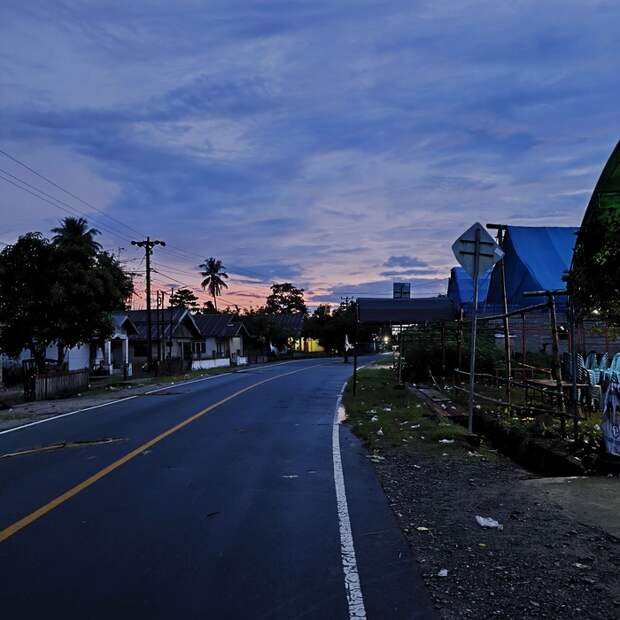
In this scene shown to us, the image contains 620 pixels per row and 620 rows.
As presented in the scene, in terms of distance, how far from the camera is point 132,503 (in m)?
6.57

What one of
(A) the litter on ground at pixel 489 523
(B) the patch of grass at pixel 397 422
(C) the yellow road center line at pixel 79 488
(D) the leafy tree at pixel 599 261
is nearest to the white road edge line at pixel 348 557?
(A) the litter on ground at pixel 489 523

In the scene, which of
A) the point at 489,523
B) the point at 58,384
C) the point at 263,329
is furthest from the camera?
the point at 263,329

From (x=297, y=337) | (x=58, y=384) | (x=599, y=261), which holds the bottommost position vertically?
(x=58, y=384)

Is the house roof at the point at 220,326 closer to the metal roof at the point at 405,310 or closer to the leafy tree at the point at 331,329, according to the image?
the leafy tree at the point at 331,329

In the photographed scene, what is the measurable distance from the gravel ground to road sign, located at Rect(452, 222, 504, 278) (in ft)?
13.1

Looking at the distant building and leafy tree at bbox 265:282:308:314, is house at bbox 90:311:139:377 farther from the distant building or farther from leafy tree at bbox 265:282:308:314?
leafy tree at bbox 265:282:308:314

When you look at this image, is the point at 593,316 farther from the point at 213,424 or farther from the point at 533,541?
the point at 213,424

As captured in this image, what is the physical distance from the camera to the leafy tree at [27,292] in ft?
74.5

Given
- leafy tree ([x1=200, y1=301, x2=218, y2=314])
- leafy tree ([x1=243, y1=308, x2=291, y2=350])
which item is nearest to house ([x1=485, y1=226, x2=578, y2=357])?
leafy tree ([x1=243, y1=308, x2=291, y2=350])

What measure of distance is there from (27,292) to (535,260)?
17629 millimetres

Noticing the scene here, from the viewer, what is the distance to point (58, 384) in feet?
79.6

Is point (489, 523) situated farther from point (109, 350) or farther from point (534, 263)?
point (109, 350)

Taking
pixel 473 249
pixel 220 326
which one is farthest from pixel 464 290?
pixel 220 326

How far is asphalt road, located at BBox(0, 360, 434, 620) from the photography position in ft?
13.5
